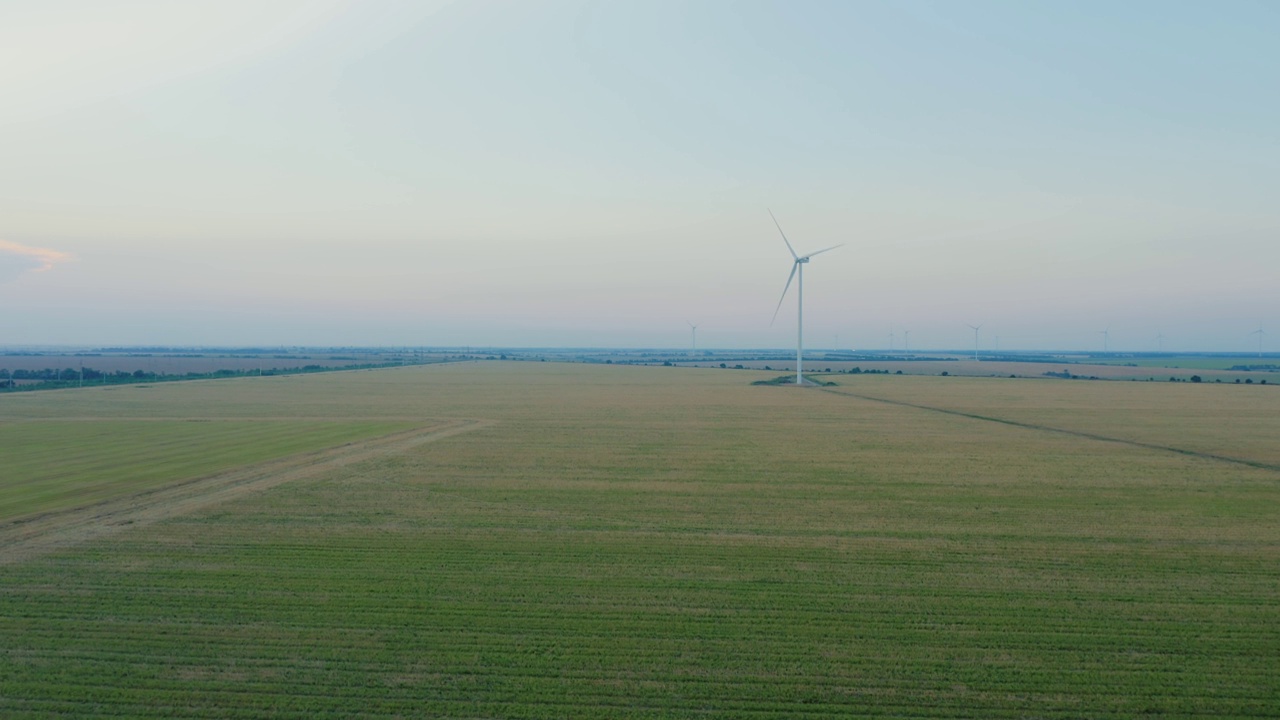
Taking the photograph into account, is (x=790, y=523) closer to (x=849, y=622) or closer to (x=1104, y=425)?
Answer: (x=849, y=622)

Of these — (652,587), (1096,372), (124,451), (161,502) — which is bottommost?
(652,587)

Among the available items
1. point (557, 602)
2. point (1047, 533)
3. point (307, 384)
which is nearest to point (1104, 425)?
point (1047, 533)

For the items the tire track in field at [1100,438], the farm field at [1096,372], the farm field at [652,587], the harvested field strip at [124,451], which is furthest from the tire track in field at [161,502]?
the farm field at [1096,372]

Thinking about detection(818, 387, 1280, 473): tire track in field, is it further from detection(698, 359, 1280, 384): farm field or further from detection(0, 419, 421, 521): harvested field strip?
detection(698, 359, 1280, 384): farm field

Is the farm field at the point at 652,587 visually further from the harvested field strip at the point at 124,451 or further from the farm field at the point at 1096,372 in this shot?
the farm field at the point at 1096,372

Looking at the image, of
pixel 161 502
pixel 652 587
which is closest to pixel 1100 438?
pixel 652 587

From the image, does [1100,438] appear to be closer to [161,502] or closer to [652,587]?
[652,587]
